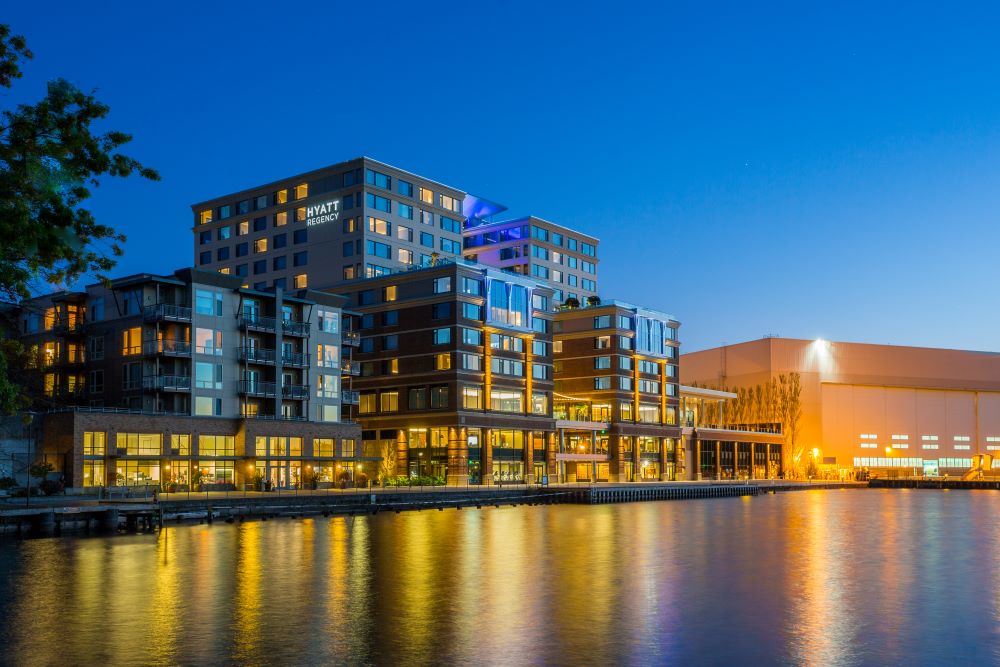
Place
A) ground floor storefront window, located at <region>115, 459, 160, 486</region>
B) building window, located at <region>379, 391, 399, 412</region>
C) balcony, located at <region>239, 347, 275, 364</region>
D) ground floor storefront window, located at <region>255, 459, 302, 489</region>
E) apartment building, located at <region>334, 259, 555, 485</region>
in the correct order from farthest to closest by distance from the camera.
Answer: building window, located at <region>379, 391, 399, 412</region>
apartment building, located at <region>334, 259, 555, 485</region>
balcony, located at <region>239, 347, 275, 364</region>
ground floor storefront window, located at <region>255, 459, 302, 489</region>
ground floor storefront window, located at <region>115, 459, 160, 486</region>

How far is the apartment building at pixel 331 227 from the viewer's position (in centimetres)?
15262

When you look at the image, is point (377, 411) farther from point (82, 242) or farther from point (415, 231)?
point (82, 242)

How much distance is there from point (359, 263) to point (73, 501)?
7899cm

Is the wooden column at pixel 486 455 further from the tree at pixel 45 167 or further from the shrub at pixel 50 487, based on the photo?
the tree at pixel 45 167

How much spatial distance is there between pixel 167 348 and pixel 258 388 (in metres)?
11.0

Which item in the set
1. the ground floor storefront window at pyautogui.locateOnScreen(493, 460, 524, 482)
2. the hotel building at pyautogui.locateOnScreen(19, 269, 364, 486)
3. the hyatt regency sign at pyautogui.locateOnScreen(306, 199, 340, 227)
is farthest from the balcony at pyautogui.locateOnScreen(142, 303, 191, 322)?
the hyatt regency sign at pyautogui.locateOnScreen(306, 199, 340, 227)

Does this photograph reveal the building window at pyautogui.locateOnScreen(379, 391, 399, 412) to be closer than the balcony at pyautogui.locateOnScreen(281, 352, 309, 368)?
No

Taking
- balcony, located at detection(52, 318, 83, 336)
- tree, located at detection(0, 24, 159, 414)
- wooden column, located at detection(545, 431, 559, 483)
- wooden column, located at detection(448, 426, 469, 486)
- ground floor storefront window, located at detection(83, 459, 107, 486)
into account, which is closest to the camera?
tree, located at detection(0, 24, 159, 414)

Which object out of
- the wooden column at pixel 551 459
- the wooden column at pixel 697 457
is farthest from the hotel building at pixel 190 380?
the wooden column at pixel 697 457

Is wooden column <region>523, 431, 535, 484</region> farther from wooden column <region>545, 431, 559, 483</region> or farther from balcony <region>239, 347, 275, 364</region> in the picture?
balcony <region>239, 347, 275, 364</region>

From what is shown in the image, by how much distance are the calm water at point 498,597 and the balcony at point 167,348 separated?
103 ft

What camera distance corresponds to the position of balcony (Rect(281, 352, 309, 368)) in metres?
111

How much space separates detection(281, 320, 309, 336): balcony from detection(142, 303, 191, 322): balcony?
40.7ft

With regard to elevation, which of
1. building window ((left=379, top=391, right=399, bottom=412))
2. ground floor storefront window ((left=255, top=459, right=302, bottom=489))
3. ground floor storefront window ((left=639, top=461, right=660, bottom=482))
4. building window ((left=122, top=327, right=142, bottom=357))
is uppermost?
building window ((left=122, top=327, right=142, bottom=357))
